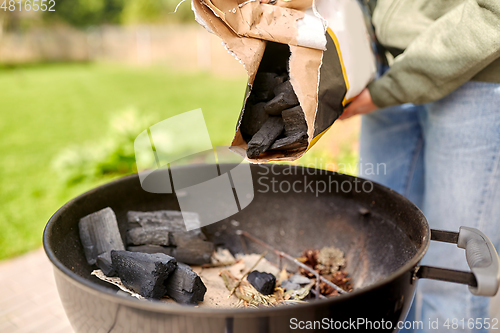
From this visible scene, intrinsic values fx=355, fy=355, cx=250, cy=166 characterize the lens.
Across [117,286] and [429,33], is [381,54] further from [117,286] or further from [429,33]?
[117,286]

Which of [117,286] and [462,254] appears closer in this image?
[117,286]

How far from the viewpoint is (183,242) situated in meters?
1.36

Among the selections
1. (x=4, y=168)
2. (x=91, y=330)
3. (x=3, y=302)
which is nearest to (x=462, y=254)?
(x=91, y=330)

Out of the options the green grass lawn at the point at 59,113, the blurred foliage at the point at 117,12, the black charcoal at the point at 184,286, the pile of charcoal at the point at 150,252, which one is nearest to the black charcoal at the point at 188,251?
the pile of charcoal at the point at 150,252

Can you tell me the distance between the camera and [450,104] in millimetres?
1275

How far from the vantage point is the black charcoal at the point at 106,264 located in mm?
1147

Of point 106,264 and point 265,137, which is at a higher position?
point 265,137

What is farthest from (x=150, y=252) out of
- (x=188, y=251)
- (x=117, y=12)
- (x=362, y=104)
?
(x=117, y=12)

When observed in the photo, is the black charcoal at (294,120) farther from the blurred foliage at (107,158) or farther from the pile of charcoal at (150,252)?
the blurred foliage at (107,158)

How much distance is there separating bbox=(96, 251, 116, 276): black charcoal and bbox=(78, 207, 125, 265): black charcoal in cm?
6

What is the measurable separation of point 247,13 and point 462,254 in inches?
46.6

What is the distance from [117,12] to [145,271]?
2498 centimetres

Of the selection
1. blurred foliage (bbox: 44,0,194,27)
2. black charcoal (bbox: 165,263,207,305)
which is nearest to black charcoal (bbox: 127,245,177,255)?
black charcoal (bbox: 165,263,207,305)

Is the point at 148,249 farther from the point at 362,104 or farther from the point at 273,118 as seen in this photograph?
the point at 362,104
